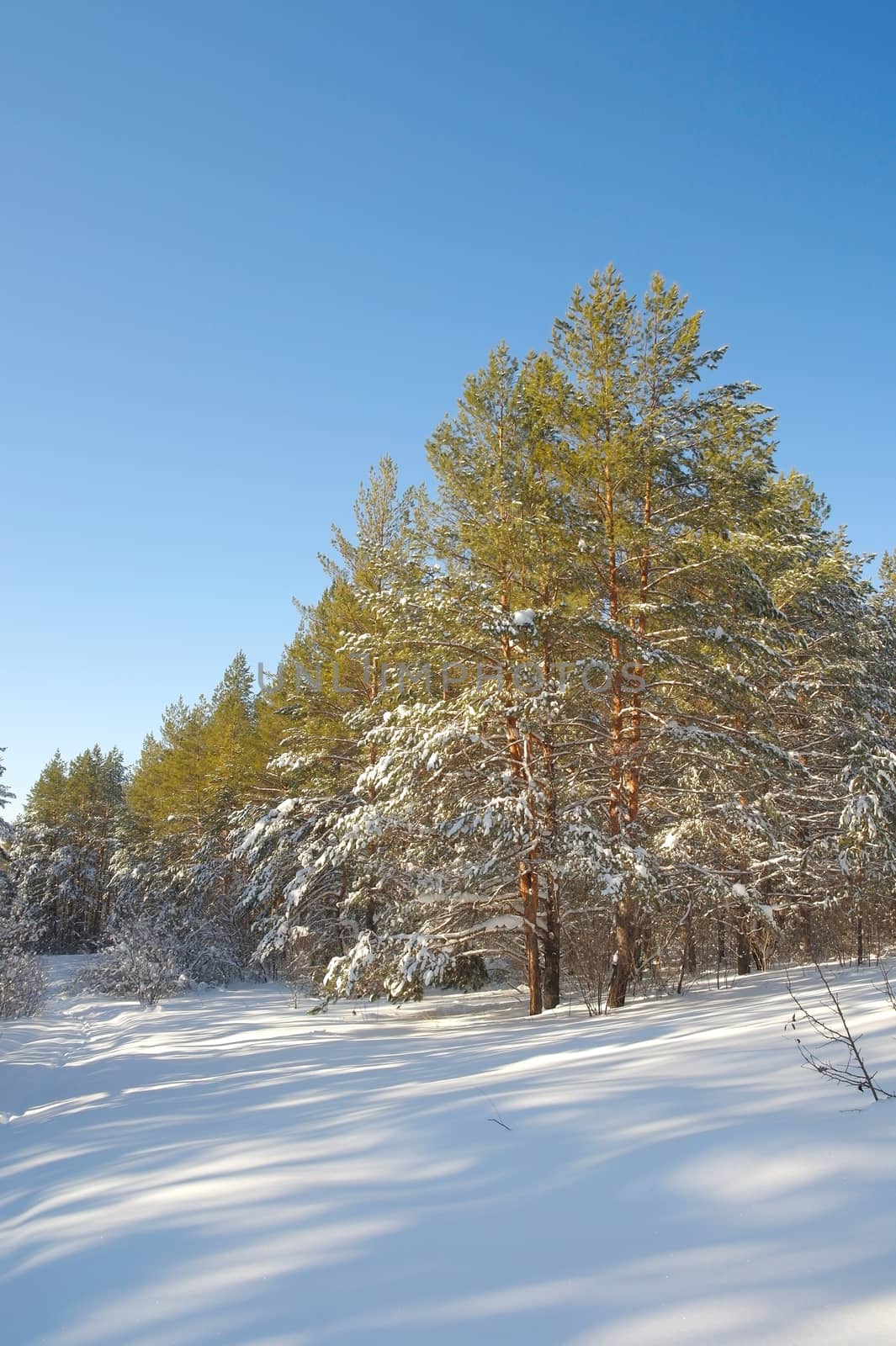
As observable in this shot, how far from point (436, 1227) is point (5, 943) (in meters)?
19.5

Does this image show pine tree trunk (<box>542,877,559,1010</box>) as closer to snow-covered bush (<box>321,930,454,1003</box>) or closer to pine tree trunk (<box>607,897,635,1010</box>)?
pine tree trunk (<box>607,897,635,1010</box>)

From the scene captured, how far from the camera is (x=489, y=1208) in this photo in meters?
3.12

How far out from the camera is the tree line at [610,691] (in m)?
10.4

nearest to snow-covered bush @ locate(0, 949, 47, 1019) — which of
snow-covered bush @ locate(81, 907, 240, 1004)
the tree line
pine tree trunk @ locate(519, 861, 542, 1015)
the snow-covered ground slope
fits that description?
snow-covered bush @ locate(81, 907, 240, 1004)

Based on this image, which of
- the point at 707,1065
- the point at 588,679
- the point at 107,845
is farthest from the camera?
the point at 107,845

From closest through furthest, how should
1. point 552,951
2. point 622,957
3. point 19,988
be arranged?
1. point 622,957
2. point 552,951
3. point 19,988

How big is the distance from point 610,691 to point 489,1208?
8696mm

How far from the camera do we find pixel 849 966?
396 inches

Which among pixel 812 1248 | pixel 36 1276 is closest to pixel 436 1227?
pixel 812 1248

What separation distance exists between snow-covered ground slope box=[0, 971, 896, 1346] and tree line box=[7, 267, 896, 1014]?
4.85 m

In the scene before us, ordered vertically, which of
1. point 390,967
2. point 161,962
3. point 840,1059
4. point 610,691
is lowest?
point 161,962

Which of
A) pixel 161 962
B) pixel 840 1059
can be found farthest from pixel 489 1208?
pixel 161 962

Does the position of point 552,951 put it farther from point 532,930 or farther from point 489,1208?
point 489,1208

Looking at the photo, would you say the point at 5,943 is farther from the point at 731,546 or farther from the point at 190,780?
the point at 731,546
